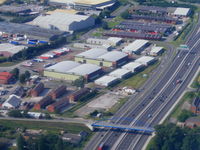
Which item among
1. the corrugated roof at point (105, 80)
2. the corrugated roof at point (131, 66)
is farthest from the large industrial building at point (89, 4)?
the corrugated roof at point (105, 80)

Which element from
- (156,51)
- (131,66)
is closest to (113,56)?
(131,66)

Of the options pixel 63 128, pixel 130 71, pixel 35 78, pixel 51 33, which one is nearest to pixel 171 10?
pixel 51 33

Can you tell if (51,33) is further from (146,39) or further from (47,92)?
(47,92)

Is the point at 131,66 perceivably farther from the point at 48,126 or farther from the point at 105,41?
the point at 48,126

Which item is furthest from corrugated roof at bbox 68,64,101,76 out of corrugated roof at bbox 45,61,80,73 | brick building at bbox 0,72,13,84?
brick building at bbox 0,72,13,84

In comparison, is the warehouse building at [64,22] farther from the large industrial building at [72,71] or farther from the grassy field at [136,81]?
the grassy field at [136,81]
